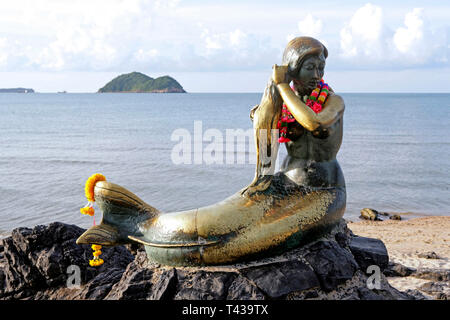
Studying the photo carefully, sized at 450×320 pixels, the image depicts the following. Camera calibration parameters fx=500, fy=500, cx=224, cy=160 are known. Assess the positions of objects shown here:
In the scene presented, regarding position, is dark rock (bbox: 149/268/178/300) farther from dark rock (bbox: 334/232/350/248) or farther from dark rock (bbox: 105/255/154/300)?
dark rock (bbox: 334/232/350/248)

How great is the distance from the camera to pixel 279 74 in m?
4.71

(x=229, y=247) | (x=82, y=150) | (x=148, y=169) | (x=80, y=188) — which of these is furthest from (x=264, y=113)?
(x=82, y=150)

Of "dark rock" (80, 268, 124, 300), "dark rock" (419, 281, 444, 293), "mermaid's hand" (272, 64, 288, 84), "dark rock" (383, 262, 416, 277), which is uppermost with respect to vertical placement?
"mermaid's hand" (272, 64, 288, 84)

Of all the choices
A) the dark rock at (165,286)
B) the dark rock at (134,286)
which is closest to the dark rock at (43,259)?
the dark rock at (134,286)

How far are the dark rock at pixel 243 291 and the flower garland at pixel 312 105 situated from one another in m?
1.40

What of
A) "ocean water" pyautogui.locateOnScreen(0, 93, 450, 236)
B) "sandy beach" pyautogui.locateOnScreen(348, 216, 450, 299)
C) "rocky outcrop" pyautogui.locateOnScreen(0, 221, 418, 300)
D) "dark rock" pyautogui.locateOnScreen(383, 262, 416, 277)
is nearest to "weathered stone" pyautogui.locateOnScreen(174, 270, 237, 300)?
"rocky outcrop" pyautogui.locateOnScreen(0, 221, 418, 300)

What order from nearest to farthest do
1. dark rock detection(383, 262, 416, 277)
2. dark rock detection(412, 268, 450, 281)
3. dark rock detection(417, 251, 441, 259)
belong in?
dark rock detection(412, 268, 450, 281) → dark rock detection(383, 262, 416, 277) → dark rock detection(417, 251, 441, 259)

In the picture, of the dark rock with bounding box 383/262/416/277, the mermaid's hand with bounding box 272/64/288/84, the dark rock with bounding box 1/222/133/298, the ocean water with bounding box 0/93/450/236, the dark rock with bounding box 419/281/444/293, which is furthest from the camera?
the ocean water with bounding box 0/93/450/236

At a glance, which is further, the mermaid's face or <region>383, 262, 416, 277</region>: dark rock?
<region>383, 262, 416, 277</region>: dark rock

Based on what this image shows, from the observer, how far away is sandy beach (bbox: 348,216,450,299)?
7.00 m

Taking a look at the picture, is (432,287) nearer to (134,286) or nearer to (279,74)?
(279,74)

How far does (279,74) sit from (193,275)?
2041mm
